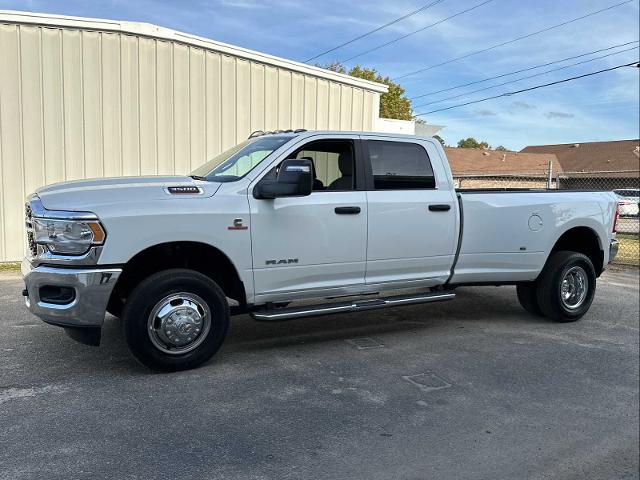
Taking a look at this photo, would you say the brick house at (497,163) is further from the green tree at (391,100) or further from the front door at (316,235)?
the front door at (316,235)

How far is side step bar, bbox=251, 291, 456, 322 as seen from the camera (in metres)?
4.98

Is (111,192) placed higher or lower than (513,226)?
higher

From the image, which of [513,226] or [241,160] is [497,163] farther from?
[241,160]

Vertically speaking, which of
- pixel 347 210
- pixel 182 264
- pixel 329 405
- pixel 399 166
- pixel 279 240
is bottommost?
pixel 329 405

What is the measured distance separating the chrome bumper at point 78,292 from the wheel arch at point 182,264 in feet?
0.78

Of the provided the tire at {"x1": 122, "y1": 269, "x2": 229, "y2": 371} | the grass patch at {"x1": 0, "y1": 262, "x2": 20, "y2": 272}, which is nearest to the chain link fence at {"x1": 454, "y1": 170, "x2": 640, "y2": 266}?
the tire at {"x1": 122, "y1": 269, "x2": 229, "y2": 371}

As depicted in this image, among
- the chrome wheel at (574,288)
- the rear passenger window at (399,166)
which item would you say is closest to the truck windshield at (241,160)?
the rear passenger window at (399,166)

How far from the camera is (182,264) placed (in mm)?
4938

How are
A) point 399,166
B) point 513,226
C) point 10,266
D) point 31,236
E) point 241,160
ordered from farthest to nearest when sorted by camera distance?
point 10,266 → point 513,226 → point 399,166 → point 241,160 → point 31,236

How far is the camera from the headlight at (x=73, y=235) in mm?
4195

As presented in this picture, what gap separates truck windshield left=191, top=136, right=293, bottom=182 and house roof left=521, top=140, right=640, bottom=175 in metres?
39.5

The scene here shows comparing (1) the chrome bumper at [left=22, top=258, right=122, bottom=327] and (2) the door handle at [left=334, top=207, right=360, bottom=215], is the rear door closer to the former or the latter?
(2) the door handle at [left=334, top=207, right=360, bottom=215]

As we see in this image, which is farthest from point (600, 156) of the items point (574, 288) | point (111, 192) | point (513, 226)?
point (111, 192)

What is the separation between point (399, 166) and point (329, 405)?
8.73ft
